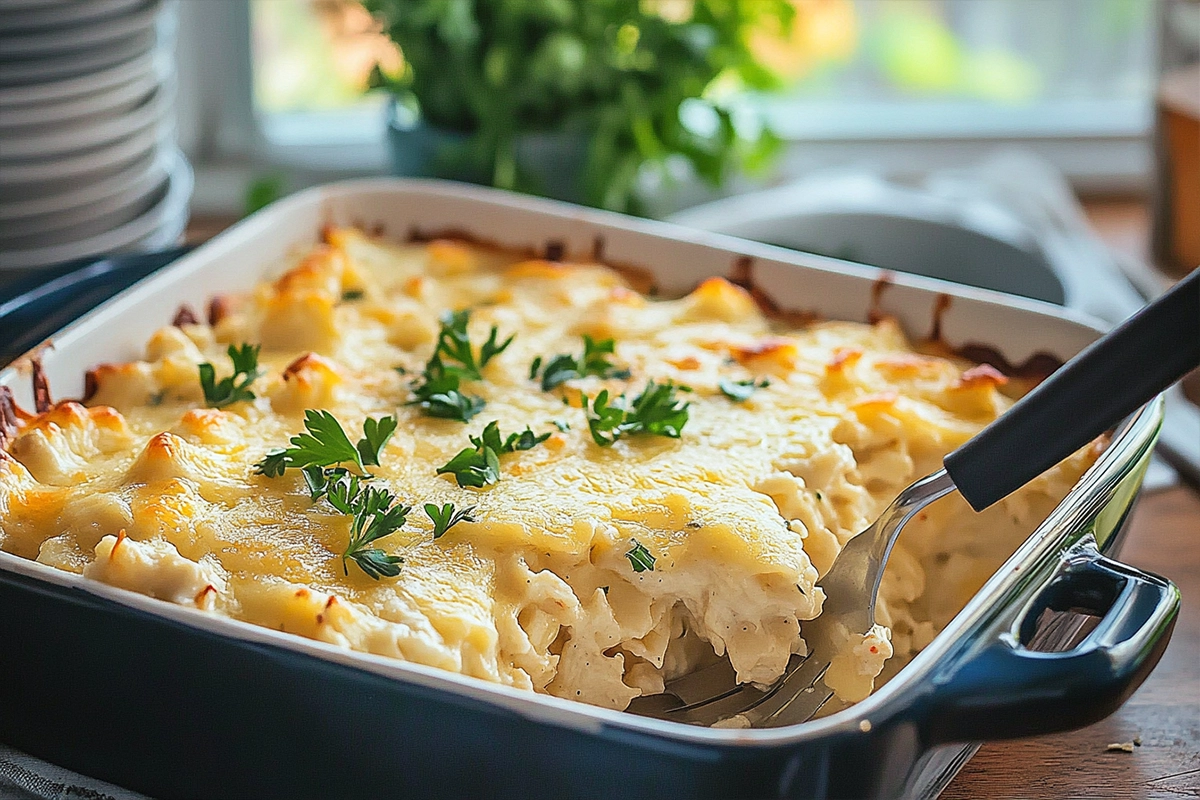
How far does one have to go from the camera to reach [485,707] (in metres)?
0.84

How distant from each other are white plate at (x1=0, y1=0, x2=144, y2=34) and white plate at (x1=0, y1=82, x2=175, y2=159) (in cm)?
13

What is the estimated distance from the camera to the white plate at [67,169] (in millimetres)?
1614

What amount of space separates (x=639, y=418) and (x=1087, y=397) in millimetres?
434

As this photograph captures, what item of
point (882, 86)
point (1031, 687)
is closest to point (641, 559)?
point (1031, 687)

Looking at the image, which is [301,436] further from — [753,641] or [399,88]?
[399,88]

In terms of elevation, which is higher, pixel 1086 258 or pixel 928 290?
pixel 928 290

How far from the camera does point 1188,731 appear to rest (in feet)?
4.00

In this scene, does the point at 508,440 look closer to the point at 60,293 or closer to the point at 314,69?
the point at 60,293

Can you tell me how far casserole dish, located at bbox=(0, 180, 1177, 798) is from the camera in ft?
2.68

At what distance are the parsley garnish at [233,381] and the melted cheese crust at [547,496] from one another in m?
0.02

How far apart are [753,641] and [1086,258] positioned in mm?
1341

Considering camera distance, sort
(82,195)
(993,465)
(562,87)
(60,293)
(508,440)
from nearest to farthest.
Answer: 1. (993,465)
2. (508,440)
3. (60,293)
4. (82,195)
5. (562,87)

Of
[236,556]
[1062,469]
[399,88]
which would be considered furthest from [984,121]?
[236,556]

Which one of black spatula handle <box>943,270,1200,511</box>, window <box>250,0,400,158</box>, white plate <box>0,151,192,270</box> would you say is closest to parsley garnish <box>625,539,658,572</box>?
black spatula handle <box>943,270,1200,511</box>
